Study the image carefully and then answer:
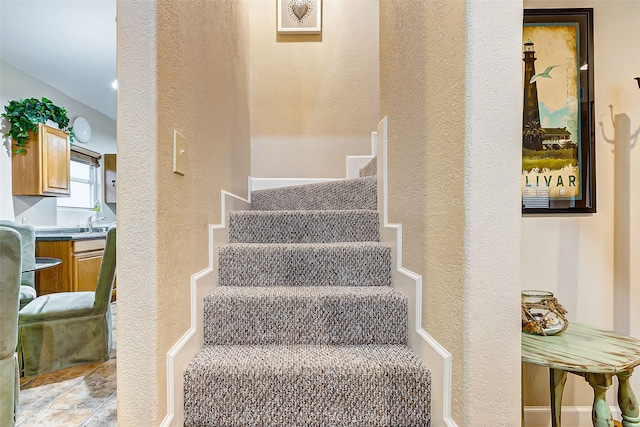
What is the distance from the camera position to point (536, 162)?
163cm

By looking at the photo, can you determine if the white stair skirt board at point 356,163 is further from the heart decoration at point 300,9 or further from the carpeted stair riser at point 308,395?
the carpeted stair riser at point 308,395

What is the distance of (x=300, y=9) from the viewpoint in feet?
8.63

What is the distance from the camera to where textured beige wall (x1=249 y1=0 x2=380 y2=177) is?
2676 mm

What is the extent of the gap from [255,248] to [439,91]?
104 cm

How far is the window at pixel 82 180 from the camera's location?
15.1 ft

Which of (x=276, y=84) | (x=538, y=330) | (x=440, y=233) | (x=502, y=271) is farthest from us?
(x=276, y=84)

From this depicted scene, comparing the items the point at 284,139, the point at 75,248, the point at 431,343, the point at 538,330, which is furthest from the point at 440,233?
the point at 75,248

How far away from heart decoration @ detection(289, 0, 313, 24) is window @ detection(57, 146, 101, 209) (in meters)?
3.74

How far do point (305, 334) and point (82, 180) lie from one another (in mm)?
5071

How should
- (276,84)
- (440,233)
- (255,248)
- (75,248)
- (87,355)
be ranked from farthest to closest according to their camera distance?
(75,248) → (276,84) → (87,355) → (255,248) → (440,233)

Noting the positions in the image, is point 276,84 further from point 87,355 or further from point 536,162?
point 87,355

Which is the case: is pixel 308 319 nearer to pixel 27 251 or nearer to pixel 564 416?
pixel 564 416

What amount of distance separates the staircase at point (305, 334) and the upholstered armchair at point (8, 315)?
71 centimetres

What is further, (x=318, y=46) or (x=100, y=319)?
(x=318, y=46)
